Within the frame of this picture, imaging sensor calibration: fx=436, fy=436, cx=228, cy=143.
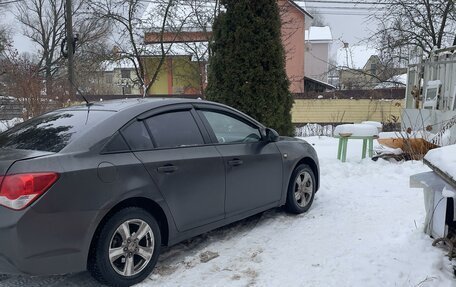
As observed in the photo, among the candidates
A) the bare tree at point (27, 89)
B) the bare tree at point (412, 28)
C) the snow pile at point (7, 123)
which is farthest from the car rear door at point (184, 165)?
the bare tree at point (412, 28)

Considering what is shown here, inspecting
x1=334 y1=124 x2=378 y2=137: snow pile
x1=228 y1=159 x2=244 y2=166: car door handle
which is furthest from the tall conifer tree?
x1=228 y1=159 x2=244 y2=166: car door handle

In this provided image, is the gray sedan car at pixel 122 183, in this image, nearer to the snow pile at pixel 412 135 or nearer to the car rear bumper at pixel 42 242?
the car rear bumper at pixel 42 242

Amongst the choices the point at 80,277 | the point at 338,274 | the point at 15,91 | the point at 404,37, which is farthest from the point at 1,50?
the point at 338,274

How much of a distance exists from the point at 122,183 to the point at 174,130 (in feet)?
2.81

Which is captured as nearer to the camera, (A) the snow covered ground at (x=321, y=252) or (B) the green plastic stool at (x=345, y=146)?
(A) the snow covered ground at (x=321, y=252)

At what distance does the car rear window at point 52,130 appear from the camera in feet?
11.4

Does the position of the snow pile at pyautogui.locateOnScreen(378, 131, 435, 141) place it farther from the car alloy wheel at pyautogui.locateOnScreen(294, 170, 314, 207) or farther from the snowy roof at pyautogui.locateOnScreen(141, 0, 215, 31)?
the snowy roof at pyautogui.locateOnScreen(141, 0, 215, 31)

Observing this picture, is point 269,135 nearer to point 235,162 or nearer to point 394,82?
point 235,162

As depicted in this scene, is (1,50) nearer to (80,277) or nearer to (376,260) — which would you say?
(80,277)

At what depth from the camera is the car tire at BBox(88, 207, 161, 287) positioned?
3.35 m

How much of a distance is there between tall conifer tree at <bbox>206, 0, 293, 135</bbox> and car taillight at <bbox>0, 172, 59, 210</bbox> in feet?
16.0

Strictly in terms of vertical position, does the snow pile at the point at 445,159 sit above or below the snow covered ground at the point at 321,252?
above

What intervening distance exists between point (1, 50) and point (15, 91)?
983cm

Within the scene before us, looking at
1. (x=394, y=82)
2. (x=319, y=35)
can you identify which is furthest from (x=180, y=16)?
(x=319, y=35)
